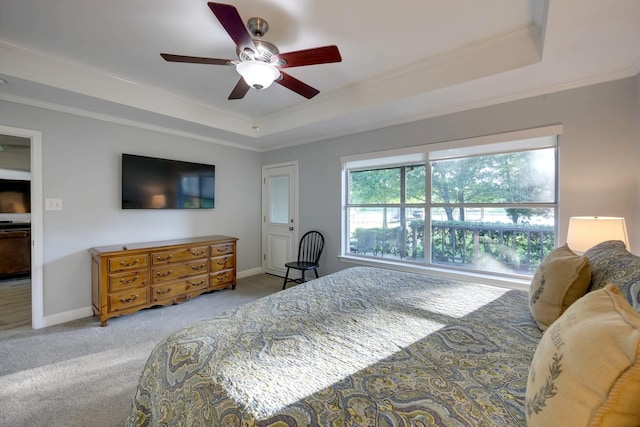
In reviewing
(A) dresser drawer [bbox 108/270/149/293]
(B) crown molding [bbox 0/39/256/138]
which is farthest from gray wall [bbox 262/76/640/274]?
(A) dresser drawer [bbox 108/270/149/293]

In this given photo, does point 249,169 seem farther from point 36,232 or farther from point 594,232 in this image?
point 594,232

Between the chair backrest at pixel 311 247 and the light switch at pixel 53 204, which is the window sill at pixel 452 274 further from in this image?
the light switch at pixel 53 204

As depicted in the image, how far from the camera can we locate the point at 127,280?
9.75 ft

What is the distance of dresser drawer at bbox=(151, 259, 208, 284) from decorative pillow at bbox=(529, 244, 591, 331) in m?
3.41

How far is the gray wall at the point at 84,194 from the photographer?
9.39 ft

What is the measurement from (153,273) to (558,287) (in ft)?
11.6

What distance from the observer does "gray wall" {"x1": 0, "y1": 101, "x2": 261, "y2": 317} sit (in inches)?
113

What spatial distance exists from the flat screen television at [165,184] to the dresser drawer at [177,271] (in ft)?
2.74

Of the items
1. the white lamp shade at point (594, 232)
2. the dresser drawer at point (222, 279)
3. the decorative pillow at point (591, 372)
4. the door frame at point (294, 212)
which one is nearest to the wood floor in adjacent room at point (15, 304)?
the dresser drawer at point (222, 279)

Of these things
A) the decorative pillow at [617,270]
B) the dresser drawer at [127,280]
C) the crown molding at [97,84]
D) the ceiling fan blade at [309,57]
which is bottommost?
the dresser drawer at [127,280]

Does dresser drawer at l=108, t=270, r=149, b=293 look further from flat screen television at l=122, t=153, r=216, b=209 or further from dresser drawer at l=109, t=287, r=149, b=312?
flat screen television at l=122, t=153, r=216, b=209

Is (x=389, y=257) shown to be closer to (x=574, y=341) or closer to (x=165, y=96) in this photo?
(x=574, y=341)

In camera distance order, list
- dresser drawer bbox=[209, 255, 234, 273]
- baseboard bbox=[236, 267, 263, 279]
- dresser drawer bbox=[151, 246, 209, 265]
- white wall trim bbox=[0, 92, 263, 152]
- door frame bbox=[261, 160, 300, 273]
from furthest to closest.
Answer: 1. baseboard bbox=[236, 267, 263, 279]
2. door frame bbox=[261, 160, 300, 273]
3. dresser drawer bbox=[209, 255, 234, 273]
4. dresser drawer bbox=[151, 246, 209, 265]
5. white wall trim bbox=[0, 92, 263, 152]

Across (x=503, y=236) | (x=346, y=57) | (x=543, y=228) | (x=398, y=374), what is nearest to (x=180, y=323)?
(x=398, y=374)
